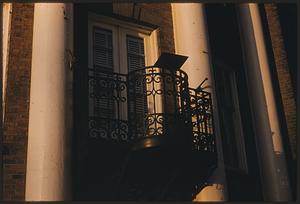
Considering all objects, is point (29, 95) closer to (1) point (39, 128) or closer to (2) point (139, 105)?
(1) point (39, 128)

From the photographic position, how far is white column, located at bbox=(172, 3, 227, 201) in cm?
948

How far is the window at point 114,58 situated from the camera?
377 inches

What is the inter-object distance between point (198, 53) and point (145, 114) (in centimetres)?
197

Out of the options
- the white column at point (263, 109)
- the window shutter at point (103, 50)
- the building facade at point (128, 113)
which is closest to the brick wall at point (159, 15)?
the building facade at point (128, 113)

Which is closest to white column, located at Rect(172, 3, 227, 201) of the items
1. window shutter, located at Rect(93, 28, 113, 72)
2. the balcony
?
the balcony

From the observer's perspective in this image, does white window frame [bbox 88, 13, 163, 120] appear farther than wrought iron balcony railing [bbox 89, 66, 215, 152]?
Yes

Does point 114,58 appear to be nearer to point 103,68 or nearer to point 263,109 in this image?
point 103,68

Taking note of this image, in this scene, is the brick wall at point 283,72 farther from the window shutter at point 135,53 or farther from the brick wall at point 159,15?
the window shutter at point 135,53

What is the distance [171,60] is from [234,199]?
3515mm

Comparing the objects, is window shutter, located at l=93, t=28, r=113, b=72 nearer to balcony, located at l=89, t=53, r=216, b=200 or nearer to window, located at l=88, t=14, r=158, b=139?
window, located at l=88, t=14, r=158, b=139

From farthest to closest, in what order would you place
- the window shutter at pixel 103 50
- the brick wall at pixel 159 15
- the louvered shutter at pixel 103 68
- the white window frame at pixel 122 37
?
the brick wall at pixel 159 15, the white window frame at pixel 122 37, the window shutter at pixel 103 50, the louvered shutter at pixel 103 68

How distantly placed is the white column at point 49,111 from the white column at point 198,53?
2.47 m

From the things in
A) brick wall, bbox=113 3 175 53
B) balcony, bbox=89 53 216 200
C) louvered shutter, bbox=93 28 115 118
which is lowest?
balcony, bbox=89 53 216 200

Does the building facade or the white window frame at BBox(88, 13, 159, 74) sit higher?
the white window frame at BBox(88, 13, 159, 74)
